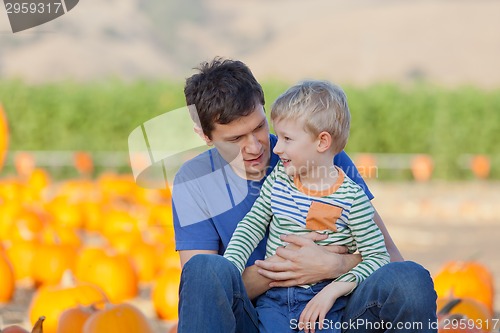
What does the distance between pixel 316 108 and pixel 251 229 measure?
45 cm

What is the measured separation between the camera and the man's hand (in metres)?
2.75

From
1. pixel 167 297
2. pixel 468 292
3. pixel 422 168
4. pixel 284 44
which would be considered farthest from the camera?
pixel 284 44

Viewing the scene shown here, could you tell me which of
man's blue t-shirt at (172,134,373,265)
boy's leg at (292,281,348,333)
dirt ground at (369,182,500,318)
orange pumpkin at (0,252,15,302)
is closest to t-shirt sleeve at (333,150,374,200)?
man's blue t-shirt at (172,134,373,265)

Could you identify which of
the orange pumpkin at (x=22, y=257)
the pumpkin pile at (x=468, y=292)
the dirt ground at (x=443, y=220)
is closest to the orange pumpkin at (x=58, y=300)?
the pumpkin pile at (x=468, y=292)

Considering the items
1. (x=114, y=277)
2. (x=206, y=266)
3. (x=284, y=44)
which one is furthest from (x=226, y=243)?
(x=284, y=44)

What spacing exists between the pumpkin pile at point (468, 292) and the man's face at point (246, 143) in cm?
104

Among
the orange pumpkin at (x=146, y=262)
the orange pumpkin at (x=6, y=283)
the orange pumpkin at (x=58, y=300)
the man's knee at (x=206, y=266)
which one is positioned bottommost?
the orange pumpkin at (x=146, y=262)

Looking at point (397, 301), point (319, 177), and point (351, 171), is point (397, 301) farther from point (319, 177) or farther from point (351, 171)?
point (351, 171)

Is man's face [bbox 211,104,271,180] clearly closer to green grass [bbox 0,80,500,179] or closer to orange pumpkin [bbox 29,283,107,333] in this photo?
orange pumpkin [bbox 29,283,107,333]

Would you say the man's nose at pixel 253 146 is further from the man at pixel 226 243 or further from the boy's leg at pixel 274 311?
the boy's leg at pixel 274 311

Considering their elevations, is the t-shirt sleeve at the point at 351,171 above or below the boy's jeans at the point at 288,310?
above

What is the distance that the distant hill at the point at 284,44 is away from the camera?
170 feet

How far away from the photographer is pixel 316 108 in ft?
9.11

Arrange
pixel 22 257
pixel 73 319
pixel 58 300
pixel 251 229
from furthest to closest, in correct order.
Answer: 1. pixel 22 257
2. pixel 58 300
3. pixel 73 319
4. pixel 251 229
